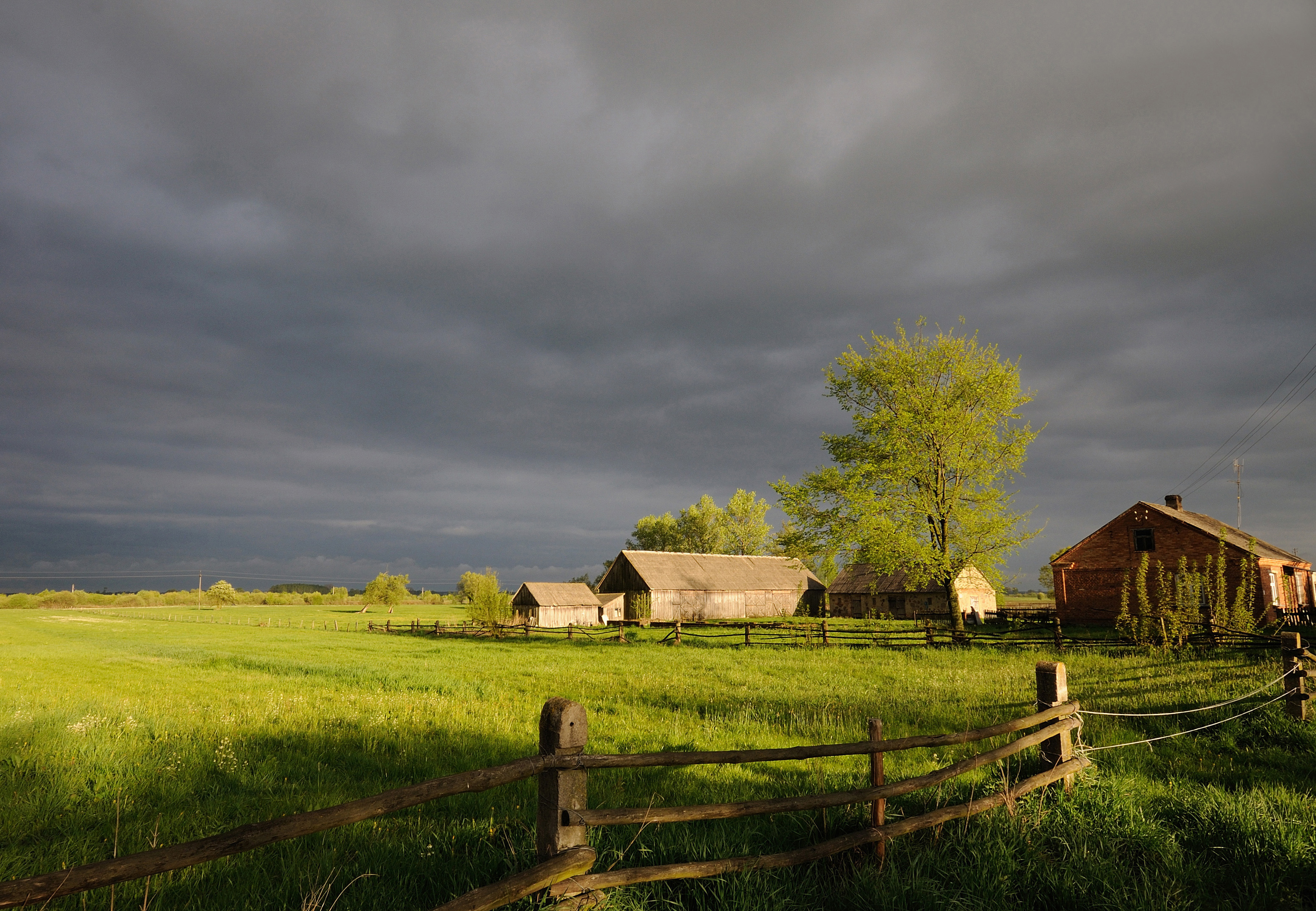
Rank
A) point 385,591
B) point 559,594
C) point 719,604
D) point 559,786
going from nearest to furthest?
point 559,786, point 719,604, point 559,594, point 385,591

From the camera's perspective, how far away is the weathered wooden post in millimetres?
3971

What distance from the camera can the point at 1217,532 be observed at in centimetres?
3591

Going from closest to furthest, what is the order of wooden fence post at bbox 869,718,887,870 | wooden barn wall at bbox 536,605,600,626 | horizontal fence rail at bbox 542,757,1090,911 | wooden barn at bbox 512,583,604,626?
1. horizontal fence rail at bbox 542,757,1090,911
2. wooden fence post at bbox 869,718,887,870
3. wooden barn wall at bbox 536,605,600,626
4. wooden barn at bbox 512,583,604,626

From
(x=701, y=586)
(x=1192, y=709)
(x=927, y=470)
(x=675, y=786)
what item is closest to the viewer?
(x=675, y=786)

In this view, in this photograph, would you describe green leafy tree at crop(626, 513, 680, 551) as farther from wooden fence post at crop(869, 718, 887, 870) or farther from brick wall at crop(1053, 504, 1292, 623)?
wooden fence post at crop(869, 718, 887, 870)

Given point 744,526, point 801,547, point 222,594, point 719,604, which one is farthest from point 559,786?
point 222,594

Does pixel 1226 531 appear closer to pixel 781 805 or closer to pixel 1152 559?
pixel 1152 559

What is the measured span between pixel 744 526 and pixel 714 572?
30.6 metres

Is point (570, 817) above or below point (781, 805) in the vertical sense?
above

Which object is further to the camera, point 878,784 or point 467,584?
point 467,584

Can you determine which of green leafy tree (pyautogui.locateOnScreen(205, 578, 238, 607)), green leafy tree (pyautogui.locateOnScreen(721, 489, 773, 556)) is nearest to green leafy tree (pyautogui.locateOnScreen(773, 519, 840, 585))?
green leafy tree (pyautogui.locateOnScreen(721, 489, 773, 556))

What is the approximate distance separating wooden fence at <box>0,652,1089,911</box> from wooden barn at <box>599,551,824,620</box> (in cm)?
4428

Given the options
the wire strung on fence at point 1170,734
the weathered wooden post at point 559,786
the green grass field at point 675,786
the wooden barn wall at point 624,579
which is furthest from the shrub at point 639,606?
the weathered wooden post at point 559,786

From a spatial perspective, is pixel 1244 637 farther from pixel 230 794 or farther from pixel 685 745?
pixel 230 794
